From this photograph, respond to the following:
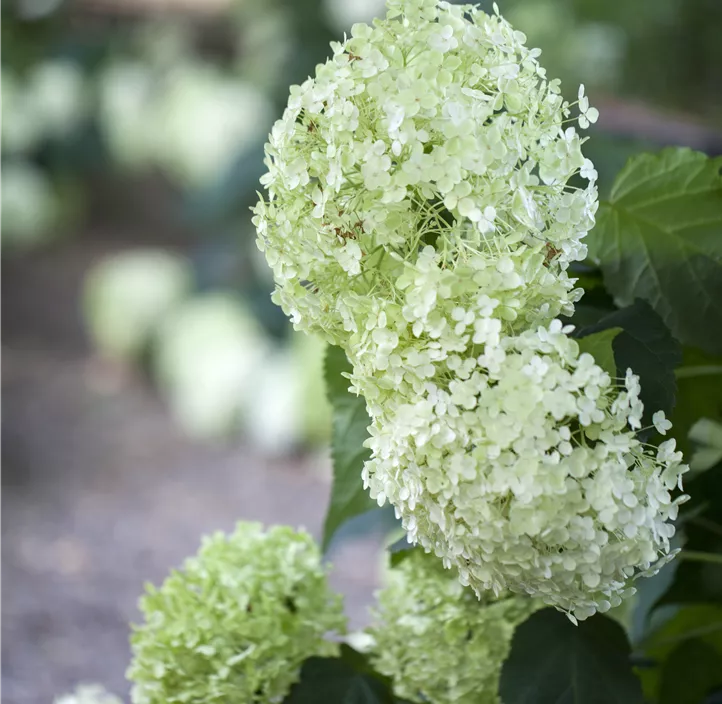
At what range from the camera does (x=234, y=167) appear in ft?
7.45

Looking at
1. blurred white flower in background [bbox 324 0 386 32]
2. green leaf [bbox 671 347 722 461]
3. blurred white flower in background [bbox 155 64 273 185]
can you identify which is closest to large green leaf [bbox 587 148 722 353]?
green leaf [bbox 671 347 722 461]

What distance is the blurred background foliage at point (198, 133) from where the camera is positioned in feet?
6.75

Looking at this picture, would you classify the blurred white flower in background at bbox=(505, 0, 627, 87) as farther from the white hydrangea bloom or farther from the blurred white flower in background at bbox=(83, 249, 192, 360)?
the white hydrangea bloom

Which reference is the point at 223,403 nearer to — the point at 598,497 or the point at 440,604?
the point at 440,604

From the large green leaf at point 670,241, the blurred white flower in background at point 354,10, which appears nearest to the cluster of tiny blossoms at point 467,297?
the large green leaf at point 670,241

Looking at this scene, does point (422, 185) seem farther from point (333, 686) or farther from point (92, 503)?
point (92, 503)

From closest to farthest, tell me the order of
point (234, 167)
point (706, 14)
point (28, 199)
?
point (234, 167) → point (706, 14) → point (28, 199)

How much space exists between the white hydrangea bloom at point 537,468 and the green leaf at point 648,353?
0.04 metres

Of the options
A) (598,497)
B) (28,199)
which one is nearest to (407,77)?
(598,497)

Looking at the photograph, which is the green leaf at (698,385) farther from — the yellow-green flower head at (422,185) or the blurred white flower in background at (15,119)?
the blurred white flower in background at (15,119)

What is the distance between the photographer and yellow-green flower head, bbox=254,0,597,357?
1.08 feet

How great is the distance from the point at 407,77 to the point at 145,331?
216 centimetres

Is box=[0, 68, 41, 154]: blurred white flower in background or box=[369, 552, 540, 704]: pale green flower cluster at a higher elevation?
box=[0, 68, 41, 154]: blurred white flower in background

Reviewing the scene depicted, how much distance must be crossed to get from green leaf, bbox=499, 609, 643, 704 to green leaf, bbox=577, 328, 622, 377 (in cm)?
14
